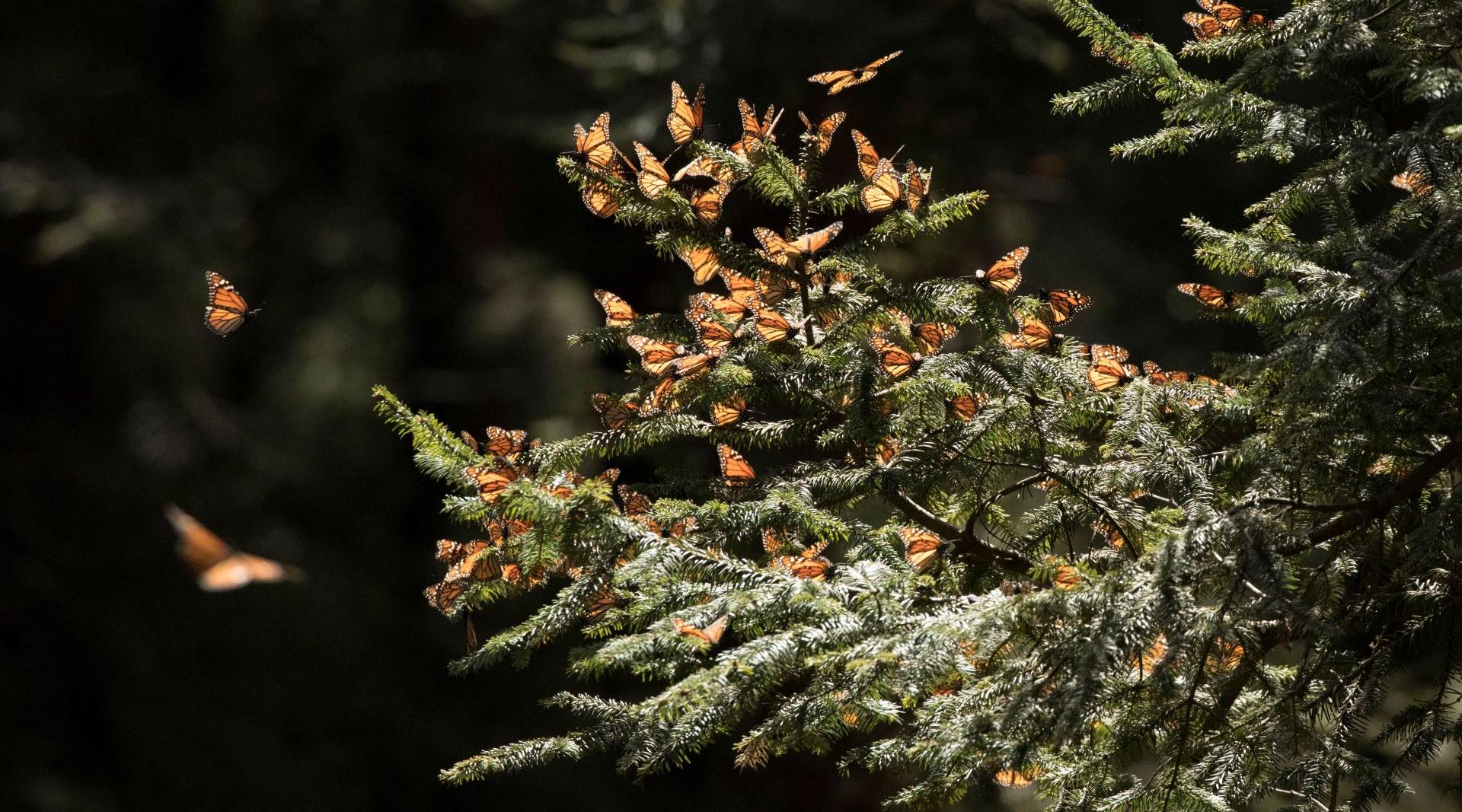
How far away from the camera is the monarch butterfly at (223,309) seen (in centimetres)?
163

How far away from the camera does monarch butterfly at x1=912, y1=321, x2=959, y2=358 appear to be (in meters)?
1.34

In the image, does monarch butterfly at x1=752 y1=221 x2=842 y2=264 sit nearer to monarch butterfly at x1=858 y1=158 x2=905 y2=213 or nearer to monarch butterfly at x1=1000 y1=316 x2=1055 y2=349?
monarch butterfly at x1=858 y1=158 x2=905 y2=213

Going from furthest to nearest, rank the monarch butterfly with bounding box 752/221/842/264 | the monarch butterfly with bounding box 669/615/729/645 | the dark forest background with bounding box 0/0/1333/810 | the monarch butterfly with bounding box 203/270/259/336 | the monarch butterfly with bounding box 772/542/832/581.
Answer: the dark forest background with bounding box 0/0/1333/810 < the monarch butterfly with bounding box 203/270/259/336 < the monarch butterfly with bounding box 752/221/842/264 < the monarch butterfly with bounding box 772/542/832/581 < the monarch butterfly with bounding box 669/615/729/645

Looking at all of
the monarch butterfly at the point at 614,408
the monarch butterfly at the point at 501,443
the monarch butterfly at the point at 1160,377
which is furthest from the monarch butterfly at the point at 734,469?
the monarch butterfly at the point at 1160,377

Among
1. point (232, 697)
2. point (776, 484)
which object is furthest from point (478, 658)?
point (232, 697)

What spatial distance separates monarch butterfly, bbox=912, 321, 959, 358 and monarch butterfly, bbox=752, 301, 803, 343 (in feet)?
0.54

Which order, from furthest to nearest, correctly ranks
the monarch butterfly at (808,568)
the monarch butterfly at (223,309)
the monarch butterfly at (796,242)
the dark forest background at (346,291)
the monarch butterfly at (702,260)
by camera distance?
1. the dark forest background at (346,291)
2. the monarch butterfly at (223,309)
3. the monarch butterfly at (702,260)
4. the monarch butterfly at (796,242)
5. the monarch butterfly at (808,568)

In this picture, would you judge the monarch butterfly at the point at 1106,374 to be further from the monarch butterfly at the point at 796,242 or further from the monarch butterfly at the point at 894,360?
the monarch butterfly at the point at 796,242

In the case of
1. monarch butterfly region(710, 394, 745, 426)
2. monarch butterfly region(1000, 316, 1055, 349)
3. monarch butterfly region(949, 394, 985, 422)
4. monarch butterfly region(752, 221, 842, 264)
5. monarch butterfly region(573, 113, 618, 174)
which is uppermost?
monarch butterfly region(573, 113, 618, 174)

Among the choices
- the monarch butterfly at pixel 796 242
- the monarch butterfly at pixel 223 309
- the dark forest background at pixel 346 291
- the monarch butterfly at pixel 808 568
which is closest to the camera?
the monarch butterfly at pixel 808 568

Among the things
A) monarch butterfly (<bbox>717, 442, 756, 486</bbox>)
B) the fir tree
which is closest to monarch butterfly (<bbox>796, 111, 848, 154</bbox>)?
the fir tree

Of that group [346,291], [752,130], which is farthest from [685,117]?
[346,291]

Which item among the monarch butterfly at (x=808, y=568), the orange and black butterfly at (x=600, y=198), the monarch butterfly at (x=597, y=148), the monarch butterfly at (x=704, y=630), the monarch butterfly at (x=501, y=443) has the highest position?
the monarch butterfly at (x=597, y=148)

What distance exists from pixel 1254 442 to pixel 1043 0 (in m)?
2.62
